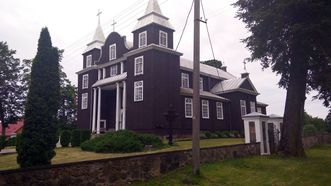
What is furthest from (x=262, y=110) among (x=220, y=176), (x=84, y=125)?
(x=220, y=176)

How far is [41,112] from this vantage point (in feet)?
37.7

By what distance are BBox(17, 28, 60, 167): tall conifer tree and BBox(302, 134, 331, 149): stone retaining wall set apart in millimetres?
20495

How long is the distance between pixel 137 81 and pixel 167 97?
3185 mm

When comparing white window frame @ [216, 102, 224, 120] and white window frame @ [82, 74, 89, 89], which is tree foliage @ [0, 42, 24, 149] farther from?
white window frame @ [216, 102, 224, 120]

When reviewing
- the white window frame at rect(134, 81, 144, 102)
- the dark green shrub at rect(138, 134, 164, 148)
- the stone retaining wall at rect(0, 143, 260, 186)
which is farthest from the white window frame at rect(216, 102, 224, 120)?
the stone retaining wall at rect(0, 143, 260, 186)

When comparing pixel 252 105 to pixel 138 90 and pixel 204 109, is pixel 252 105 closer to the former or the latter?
pixel 204 109

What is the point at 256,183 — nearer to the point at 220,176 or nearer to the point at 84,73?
the point at 220,176

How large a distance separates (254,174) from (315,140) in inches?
748

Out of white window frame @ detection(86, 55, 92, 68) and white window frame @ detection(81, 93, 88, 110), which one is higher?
white window frame @ detection(86, 55, 92, 68)

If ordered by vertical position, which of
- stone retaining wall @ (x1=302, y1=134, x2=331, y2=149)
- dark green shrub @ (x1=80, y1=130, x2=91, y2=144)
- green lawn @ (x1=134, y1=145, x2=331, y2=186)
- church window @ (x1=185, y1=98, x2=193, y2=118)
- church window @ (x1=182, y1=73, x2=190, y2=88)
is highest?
church window @ (x1=182, y1=73, x2=190, y2=88)

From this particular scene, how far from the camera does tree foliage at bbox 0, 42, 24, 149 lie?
4091 centimetres

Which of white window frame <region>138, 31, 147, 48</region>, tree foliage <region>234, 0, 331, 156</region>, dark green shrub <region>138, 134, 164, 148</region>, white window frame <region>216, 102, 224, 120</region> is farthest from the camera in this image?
white window frame <region>216, 102, 224, 120</region>

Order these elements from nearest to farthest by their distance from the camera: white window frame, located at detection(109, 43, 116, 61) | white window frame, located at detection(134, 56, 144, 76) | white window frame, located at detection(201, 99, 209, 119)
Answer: white window frame, located at detection(134, 56, 144, 76) → white window frame, located at detection(201, 99, 209, 119) → white window frame, located at detection(109, 43, 116, 61)

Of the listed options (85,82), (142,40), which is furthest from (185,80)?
(85,82)
